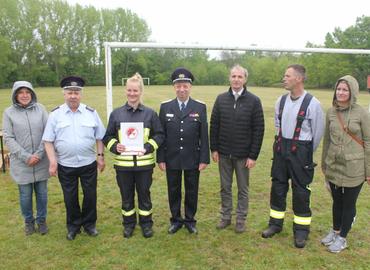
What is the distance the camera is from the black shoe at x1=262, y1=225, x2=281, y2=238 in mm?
4406

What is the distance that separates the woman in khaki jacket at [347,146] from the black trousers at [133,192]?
2.05m

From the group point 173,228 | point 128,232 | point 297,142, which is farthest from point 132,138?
point 297,142

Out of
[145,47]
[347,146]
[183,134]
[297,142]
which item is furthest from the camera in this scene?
[145,47]

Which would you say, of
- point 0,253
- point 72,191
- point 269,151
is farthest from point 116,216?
point 269,151

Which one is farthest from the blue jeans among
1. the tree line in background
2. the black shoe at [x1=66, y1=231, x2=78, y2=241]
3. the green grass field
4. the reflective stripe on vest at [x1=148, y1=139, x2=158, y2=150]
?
the tree line in background

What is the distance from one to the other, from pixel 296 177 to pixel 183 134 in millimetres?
1382

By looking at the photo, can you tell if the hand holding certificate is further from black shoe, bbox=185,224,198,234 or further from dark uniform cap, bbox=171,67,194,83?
black shoe, bbox=185,224,198,234

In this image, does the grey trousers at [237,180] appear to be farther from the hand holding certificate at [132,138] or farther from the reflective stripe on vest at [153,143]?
the hand holding certificate at [132,138]

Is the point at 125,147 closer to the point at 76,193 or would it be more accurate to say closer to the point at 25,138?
the point at 76,193

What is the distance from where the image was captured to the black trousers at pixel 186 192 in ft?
14.4

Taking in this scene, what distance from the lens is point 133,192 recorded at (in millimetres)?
4344

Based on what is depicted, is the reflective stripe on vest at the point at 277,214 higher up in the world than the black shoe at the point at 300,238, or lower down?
higher up

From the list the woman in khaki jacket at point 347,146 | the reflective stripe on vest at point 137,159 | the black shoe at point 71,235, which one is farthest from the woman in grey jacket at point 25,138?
the woman in khaki jacket at point 347,146

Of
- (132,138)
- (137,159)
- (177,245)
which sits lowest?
(177,245)
